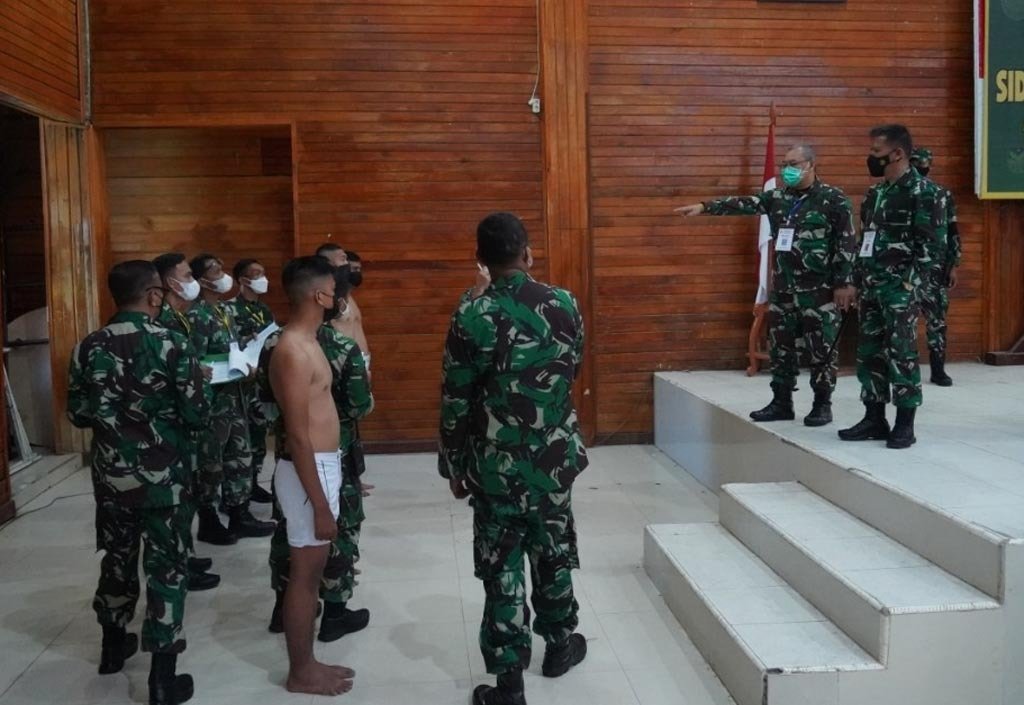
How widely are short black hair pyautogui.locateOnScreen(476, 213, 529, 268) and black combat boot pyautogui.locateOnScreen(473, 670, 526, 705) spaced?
1.26m

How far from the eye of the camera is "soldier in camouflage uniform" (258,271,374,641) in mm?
2881

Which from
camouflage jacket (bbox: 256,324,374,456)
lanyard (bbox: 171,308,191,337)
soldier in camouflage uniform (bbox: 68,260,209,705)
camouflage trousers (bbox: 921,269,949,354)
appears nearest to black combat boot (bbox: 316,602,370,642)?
soldier in camouflage uniform (bbox: 68,260,209,705)

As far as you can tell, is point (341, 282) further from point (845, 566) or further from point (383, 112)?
point (383, 112)

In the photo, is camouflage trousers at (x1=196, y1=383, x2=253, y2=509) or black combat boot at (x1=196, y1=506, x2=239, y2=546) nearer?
camouflage trousers at (x1=196, y1=383, x2=253, y2=509)

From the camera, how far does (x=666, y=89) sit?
6375 mm

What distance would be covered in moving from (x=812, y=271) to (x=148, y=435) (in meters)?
3.10

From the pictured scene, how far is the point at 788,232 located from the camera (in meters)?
4.36

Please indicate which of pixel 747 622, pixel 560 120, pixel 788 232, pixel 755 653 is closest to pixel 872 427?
pixel 788 232

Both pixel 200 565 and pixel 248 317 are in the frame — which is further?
pixel 248 317

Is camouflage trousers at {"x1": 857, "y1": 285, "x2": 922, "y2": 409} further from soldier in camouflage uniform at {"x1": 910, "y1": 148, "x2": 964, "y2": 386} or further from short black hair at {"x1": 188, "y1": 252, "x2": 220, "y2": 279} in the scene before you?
short black hair at {"x1": 188, "y1": 252, "x2": 220, "y2": 279}

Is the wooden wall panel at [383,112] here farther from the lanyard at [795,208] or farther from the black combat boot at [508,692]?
the black combat boot at [508,692]

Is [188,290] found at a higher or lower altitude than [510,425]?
higher

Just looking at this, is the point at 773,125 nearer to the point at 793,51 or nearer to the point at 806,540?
the point at 793,51

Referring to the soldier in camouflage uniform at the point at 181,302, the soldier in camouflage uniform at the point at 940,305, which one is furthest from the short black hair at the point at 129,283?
the soldier in camouflage uniform at the point at 940,305
